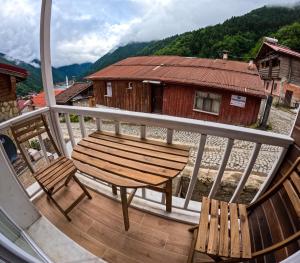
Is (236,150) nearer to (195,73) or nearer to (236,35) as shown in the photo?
(236,35)

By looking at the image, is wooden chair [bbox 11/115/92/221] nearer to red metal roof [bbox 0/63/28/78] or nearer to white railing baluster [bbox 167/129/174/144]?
white railing baluster [bbox 167/129/174/144]

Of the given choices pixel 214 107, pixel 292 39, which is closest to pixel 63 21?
pixel 292 39

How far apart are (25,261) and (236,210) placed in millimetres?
1282

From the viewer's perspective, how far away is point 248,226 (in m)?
1.30

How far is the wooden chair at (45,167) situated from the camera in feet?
5.74

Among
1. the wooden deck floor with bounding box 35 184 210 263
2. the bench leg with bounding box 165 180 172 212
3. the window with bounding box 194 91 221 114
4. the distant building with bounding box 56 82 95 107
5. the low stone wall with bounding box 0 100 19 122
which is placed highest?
the low stone wall with bounding box 0 100 19 122

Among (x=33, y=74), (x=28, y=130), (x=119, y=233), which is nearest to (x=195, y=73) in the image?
(x=33, y=74)

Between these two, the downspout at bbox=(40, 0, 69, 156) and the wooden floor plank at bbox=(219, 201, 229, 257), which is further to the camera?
the downspout at bbox=(40, 0, 69, 156)

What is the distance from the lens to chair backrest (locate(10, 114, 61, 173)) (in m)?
1.76

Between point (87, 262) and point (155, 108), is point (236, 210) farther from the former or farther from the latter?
point (155, 108)

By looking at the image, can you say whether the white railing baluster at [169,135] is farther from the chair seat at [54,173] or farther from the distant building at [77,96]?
the distant building at [77,96]

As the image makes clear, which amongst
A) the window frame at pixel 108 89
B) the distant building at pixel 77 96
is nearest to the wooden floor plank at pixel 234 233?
the window frame at pixel 108 89

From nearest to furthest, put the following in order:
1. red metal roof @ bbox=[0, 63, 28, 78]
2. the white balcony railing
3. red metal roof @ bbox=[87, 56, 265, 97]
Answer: the white balcony railing, red metal roof @ bbox=[0, 63, 28, 78], red metal roof @ bbox=[87, 56, 265, 97]

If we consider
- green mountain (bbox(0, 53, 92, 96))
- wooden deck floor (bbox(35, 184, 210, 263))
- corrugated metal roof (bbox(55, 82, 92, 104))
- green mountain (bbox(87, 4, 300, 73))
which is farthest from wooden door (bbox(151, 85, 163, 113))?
wooden deck floor (bbox(35, 184, 210, 263))
